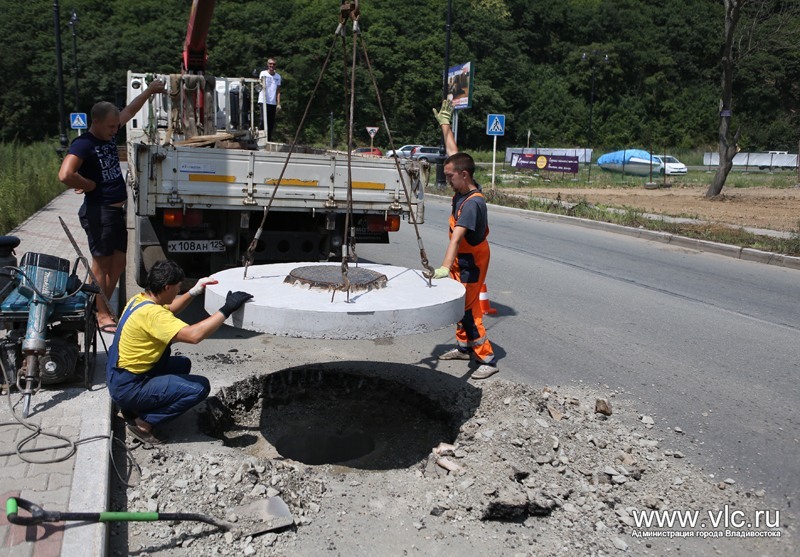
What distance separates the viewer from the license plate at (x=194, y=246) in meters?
6.91

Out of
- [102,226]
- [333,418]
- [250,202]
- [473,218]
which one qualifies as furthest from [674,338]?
[102,226]

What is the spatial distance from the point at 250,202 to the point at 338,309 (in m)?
3.32

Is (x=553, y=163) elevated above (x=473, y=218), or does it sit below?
above

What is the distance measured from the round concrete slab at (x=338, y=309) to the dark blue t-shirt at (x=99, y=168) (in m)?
1.72

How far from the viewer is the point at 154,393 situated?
422 centimetres

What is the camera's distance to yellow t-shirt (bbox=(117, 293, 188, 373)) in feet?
13.5

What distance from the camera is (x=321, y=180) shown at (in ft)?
24.1

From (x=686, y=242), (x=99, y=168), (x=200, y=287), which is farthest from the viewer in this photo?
(x=686, y=242)

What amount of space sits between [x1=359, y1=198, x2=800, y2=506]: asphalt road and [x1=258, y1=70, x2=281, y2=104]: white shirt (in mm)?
3049

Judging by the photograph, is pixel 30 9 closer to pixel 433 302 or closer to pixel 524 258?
pixel 524 258

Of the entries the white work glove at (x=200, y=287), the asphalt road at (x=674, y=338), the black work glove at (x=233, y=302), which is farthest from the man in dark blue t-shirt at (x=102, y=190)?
the asphalt road at (x=674, y=338)

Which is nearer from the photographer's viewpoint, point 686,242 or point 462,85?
point 686,242

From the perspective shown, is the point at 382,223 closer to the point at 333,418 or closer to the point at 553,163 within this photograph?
the point at 333,418

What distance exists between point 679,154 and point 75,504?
67349mm
